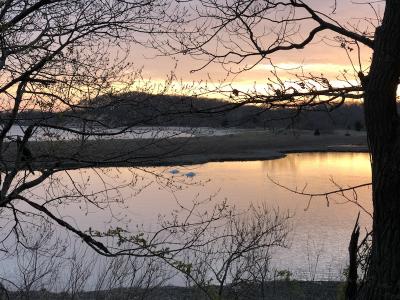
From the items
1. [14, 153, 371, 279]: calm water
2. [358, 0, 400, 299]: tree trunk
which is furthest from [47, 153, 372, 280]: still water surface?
[358, 0, 400, 299]: tree trunk

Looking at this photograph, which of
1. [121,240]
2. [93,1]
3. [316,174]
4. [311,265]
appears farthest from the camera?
[316,174]

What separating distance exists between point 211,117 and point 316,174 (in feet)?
65.6

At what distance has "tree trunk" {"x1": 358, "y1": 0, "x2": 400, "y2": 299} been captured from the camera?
3.38 metres

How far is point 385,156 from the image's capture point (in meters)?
3.45

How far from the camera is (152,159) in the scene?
518 centimetres

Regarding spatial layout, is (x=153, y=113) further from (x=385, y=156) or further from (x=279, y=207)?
(x=279, y=207)

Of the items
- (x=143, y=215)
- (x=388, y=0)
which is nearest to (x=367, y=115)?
(x=388, y=0)

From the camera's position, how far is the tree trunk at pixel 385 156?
3377 millimetres

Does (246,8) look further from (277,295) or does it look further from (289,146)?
(289,146)

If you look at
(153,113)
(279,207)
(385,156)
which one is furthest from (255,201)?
(385,156)

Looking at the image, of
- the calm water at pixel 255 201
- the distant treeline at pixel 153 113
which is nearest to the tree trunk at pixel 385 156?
the distant treeline at pixel 153 113

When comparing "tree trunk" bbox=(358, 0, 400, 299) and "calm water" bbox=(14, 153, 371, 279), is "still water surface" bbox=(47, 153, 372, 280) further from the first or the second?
"tree trunk" bbox=(358, 0, 400, 299)

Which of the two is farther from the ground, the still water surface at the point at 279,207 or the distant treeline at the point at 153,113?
the distant treeline at the point at 153,113

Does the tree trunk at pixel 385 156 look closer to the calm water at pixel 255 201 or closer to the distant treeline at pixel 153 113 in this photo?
the distant treeline at pixel 153 113
